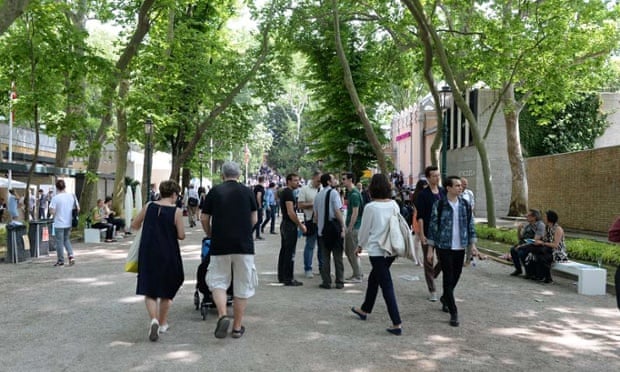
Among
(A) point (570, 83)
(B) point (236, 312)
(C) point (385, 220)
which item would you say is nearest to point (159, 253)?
(B) point (236, 312)

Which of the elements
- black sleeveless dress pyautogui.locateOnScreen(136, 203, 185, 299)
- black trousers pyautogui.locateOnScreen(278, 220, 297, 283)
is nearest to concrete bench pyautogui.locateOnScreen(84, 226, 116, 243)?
black trousers pyautogui.locateOnScreen(278, 220, 297, 283)

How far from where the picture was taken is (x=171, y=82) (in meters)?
23.4

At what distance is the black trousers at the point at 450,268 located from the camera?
6.83m

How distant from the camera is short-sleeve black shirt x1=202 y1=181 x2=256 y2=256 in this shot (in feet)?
19.7

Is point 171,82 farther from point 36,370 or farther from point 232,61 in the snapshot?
point 36,370

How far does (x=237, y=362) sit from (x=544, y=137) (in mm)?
29210

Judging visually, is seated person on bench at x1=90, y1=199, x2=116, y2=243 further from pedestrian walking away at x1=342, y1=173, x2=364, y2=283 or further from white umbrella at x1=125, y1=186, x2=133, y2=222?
pedestrian walking away at x1=342, y1=173, x2=364, y2=283

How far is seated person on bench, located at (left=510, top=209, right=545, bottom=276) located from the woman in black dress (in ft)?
22.3

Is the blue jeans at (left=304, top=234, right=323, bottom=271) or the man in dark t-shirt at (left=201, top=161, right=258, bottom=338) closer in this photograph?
the man in dark t-shirt at (left=201, top=161, right=258, bottom=338)

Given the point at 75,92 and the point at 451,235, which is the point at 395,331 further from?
the point at 75,92

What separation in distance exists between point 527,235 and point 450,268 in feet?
15.4

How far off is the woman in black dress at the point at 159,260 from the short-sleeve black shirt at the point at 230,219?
36 centimetres

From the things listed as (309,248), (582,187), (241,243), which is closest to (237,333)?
(241,243)

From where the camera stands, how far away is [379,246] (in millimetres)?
6480
